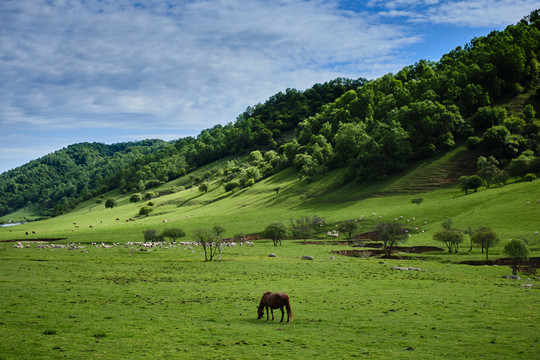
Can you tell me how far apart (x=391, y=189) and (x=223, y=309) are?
305ft

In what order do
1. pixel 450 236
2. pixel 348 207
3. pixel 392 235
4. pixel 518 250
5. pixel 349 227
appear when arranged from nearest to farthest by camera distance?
pixel 518 250, pixel 450 236, pixel 392 235, pixel 349 227, pixel 348 207

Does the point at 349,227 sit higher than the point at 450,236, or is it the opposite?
the point at 349,227

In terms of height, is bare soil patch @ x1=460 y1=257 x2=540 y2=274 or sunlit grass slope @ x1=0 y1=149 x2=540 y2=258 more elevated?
sunlit grass slope @ x1=0 y1=149 x2=540 y2=258

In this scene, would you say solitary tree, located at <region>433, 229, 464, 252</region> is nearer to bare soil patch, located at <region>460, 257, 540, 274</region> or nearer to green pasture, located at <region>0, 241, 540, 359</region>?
bare soil patch, located at <region>460, 257, 540, 274</region>

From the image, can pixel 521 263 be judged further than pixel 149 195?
No

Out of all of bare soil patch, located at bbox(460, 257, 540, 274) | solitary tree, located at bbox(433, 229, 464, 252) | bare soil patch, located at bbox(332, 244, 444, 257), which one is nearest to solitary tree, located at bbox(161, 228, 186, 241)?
bare soil patch, located at bbox(332, 244, 444, 257)

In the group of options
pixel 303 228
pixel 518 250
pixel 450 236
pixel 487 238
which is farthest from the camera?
pixel 303 228

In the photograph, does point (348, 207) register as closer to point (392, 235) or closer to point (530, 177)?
point (392, 235)

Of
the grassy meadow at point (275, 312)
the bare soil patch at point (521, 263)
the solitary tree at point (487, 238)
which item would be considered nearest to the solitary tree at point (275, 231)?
the grassy meadow at point (275, 312)

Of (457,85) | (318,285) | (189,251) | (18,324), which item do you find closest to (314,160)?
(457,85)

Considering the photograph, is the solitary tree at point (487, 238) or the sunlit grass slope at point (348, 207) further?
the sunlit grass slope at point (348, 207)

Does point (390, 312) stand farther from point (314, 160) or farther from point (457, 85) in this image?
point (457, 85)

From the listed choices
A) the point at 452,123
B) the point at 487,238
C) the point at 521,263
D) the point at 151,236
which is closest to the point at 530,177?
the point at 452,123

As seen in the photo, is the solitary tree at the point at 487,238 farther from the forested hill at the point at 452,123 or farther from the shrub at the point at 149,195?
the shrub at the point at 149,195
